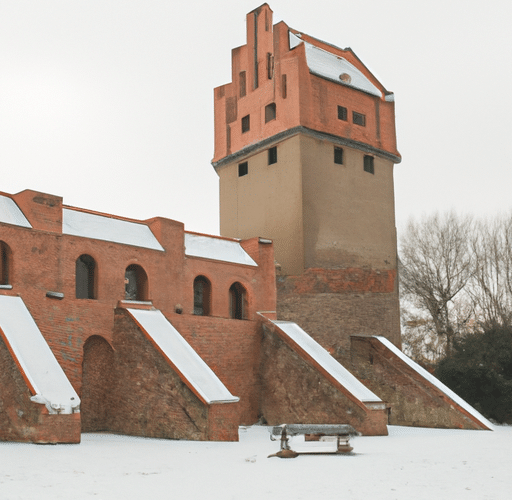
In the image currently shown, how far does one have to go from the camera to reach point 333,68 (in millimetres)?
23906

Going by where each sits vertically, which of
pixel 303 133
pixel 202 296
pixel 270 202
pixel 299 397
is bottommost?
pixel 299 397

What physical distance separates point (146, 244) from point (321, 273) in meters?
6.58

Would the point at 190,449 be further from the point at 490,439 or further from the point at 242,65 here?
the point at 242,65

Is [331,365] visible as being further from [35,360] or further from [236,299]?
[35,360]

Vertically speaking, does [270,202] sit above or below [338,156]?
below

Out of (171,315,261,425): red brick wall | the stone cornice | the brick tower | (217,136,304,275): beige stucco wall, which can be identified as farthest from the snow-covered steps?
the stone cornice

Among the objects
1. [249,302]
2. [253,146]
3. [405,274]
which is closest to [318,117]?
[253,146]

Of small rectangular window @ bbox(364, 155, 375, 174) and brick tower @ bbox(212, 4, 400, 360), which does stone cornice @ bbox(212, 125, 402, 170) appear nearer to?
brick tower @ bbox(212, 4, 400, 360)

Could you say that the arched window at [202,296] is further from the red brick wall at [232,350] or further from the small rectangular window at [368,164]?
the small rectangular window at [368,164]

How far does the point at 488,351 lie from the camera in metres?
21.9

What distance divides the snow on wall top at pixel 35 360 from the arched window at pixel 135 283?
3.67 m

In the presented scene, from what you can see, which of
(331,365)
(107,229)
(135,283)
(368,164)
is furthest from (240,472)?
(368,164)

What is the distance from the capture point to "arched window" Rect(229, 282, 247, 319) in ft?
63.8

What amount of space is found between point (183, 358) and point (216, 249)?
5312 mm
